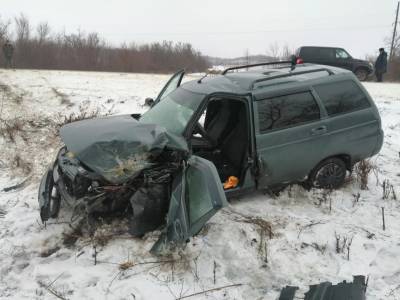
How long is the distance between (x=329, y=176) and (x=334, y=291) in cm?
237

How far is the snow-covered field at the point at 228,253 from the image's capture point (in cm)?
372

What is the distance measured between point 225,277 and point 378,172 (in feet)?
12.5

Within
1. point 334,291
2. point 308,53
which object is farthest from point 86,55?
point 334,291

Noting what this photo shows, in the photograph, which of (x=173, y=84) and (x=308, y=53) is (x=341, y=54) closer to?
(x=308, y=53)

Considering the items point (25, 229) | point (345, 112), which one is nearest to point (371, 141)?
point (345, 112)

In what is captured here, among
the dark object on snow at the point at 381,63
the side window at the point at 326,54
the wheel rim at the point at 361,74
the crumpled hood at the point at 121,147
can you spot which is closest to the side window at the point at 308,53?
the side window at the point at 326,54

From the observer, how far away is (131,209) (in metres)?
4.48

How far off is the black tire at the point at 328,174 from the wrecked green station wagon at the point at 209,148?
0.05 ft

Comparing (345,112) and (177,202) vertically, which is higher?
(345,112)

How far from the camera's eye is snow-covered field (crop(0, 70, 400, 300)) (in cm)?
372

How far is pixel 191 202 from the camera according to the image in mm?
3932

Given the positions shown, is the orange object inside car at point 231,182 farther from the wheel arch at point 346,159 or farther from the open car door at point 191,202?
the wheel arch at point 346,159

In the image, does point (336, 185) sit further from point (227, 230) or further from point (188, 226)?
point (188, 226)

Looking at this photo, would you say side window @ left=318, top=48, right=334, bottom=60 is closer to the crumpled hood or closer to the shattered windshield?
the shattered windshield
